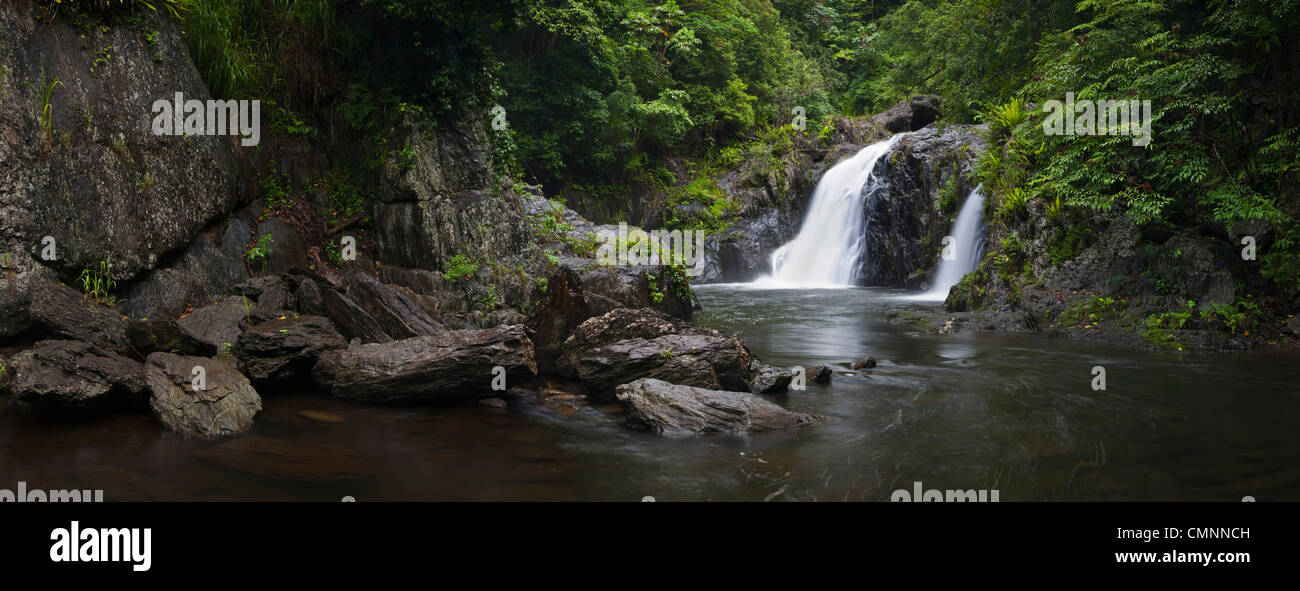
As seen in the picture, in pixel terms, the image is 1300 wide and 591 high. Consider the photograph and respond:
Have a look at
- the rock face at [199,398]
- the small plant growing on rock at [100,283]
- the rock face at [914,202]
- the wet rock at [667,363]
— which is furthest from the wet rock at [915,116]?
the rock face at [199,398]

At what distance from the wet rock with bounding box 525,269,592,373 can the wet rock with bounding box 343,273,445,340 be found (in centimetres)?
128

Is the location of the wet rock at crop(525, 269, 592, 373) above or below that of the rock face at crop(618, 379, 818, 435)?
above

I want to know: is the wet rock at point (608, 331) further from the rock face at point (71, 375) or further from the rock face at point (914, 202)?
the rock face at point (914, 202)

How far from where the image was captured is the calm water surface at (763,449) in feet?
16.5

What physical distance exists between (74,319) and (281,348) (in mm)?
1883

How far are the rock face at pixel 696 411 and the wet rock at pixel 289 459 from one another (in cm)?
246

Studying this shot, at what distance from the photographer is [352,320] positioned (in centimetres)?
862

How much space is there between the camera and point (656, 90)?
26.2 meters

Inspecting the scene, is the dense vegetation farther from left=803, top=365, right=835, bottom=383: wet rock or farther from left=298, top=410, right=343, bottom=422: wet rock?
left=298, top=410, right=343, bottom=422: wet rock

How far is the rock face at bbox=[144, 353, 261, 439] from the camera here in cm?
613

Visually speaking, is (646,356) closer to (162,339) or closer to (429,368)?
(429,368)

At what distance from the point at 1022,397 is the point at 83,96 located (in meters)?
11.5

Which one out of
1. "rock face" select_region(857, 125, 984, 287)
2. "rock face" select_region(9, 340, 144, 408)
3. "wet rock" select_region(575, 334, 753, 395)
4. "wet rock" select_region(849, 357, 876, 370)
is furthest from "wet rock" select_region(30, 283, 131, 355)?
"rock face" select_region(857, 125, 984, 287)
